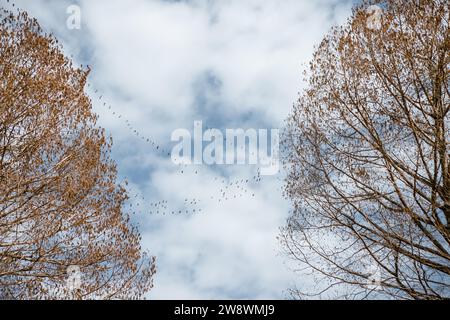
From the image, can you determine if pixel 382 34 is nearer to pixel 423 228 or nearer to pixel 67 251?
pixel 423 228

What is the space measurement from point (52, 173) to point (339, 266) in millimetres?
6844

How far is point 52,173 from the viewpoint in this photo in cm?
1122

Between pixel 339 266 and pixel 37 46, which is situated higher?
pixel 37 46

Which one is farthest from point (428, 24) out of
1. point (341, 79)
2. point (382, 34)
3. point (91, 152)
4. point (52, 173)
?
point (52, 173)

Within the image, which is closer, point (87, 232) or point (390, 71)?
point (390, 71)

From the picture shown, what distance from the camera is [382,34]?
998cm
